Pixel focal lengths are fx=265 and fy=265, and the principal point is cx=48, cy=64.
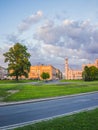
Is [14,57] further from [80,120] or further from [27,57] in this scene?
[80,120]

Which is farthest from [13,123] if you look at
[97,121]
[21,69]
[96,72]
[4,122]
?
[96,72]

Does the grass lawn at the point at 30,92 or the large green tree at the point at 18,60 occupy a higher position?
the large green tree at the point at 18,60

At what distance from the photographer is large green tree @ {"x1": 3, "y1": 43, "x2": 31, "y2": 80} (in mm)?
88188

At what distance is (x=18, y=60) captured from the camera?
292 feet

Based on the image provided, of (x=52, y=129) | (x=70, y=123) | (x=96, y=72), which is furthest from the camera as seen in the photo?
(x=96, y=72)

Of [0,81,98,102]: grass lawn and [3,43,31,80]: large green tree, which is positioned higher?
[3,43,31,80]: large green tree

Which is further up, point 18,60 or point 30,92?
point 18,60

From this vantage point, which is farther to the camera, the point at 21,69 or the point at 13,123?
the point at 21,69

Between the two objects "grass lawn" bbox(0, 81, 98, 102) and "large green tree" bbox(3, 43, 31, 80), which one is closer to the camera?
"grass lawn" bbox(0, 81, 98, 102)

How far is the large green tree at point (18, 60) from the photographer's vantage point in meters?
88.2

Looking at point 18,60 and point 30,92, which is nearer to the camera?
point 30,92

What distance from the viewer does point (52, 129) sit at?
33.2 feet

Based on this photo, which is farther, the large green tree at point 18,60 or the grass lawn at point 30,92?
the large green tree at point 18,60

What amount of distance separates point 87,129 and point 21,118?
4961 millimetres
